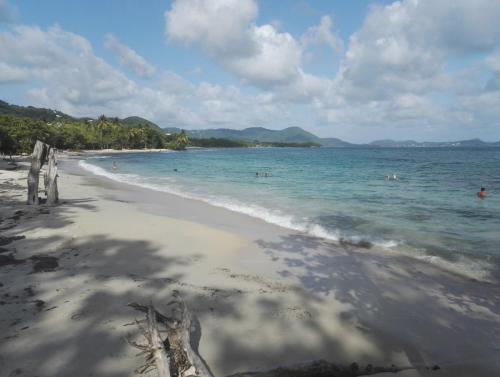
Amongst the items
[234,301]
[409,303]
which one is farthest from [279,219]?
[234,301]

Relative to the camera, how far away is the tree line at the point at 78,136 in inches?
2633

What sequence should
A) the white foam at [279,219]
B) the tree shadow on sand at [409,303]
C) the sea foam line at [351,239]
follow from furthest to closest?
the white foam at [279,219]
the sea foam line at [351,239]
the tree shadow on sand at [409,303]

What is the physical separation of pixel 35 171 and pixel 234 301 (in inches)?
477

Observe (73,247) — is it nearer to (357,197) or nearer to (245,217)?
(245,217)

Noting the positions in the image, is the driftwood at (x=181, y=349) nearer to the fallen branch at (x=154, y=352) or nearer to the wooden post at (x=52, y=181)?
the fallen branch at (x=154, y=352)

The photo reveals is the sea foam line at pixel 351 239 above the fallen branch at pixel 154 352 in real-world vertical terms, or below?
below

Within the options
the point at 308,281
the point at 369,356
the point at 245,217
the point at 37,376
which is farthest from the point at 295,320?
the point at 245,217

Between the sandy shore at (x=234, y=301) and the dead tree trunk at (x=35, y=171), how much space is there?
10.9 ft

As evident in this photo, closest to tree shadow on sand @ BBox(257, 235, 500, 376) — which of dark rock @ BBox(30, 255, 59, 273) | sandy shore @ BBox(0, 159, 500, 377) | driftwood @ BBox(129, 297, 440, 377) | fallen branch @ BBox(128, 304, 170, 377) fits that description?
sandy shore @ BBox(0, 159, 500, 377)

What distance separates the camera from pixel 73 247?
28.2 ft

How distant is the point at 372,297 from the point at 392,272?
1816 mm

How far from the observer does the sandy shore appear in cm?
440

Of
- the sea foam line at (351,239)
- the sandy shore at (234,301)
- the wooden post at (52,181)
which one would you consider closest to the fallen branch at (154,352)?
the sandy shore at (234,301)

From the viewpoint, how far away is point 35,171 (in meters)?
13.7
